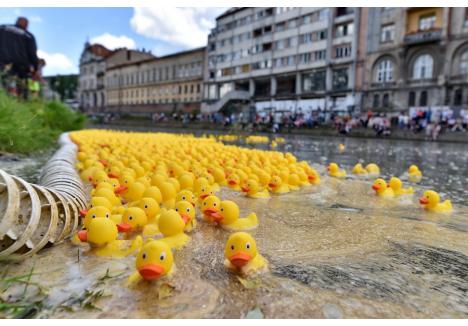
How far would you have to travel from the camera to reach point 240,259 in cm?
203

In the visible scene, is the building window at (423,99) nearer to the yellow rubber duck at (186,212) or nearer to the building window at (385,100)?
the building window at (385,100)

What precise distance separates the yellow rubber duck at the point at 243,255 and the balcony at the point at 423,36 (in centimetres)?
3311

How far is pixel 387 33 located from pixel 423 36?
4032 millimetres

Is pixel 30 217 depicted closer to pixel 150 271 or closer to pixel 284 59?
pixel 150 271

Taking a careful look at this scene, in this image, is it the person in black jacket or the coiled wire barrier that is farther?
the person in black jacket

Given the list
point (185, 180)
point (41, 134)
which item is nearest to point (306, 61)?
point (41, 134)

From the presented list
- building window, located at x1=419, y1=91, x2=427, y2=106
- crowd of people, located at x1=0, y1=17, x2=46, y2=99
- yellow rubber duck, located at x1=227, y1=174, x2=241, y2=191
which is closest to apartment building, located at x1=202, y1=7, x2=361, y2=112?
building window, located at x1=419, y1=91, x2=427, y2=106

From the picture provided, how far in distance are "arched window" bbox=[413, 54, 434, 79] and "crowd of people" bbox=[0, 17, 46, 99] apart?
29.9 meters

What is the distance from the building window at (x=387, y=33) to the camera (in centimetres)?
3316

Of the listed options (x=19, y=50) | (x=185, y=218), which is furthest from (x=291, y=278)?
(x=19, y=50)

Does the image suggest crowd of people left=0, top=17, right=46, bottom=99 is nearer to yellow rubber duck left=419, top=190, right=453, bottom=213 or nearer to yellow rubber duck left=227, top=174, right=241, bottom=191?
yellow rubber duck left=227, top=174, right=241, bottom=191

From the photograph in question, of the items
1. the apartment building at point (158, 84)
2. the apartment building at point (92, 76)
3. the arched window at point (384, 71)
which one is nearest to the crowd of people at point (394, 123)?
the arched window at point (384, 71)

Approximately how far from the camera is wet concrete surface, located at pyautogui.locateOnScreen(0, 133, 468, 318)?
1.77 metres

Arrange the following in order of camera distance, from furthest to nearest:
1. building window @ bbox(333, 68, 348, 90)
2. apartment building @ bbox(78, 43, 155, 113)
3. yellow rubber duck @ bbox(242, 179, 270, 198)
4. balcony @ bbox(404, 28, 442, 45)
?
apartment building @ bbox(78, 43, 155, 113)
building window @ bbox(333, 68, 348, 90)
balcony @ bbox(404, 28, 442, 45)
yellow rubber duck @ bbox(242, 179, 270, 198)
